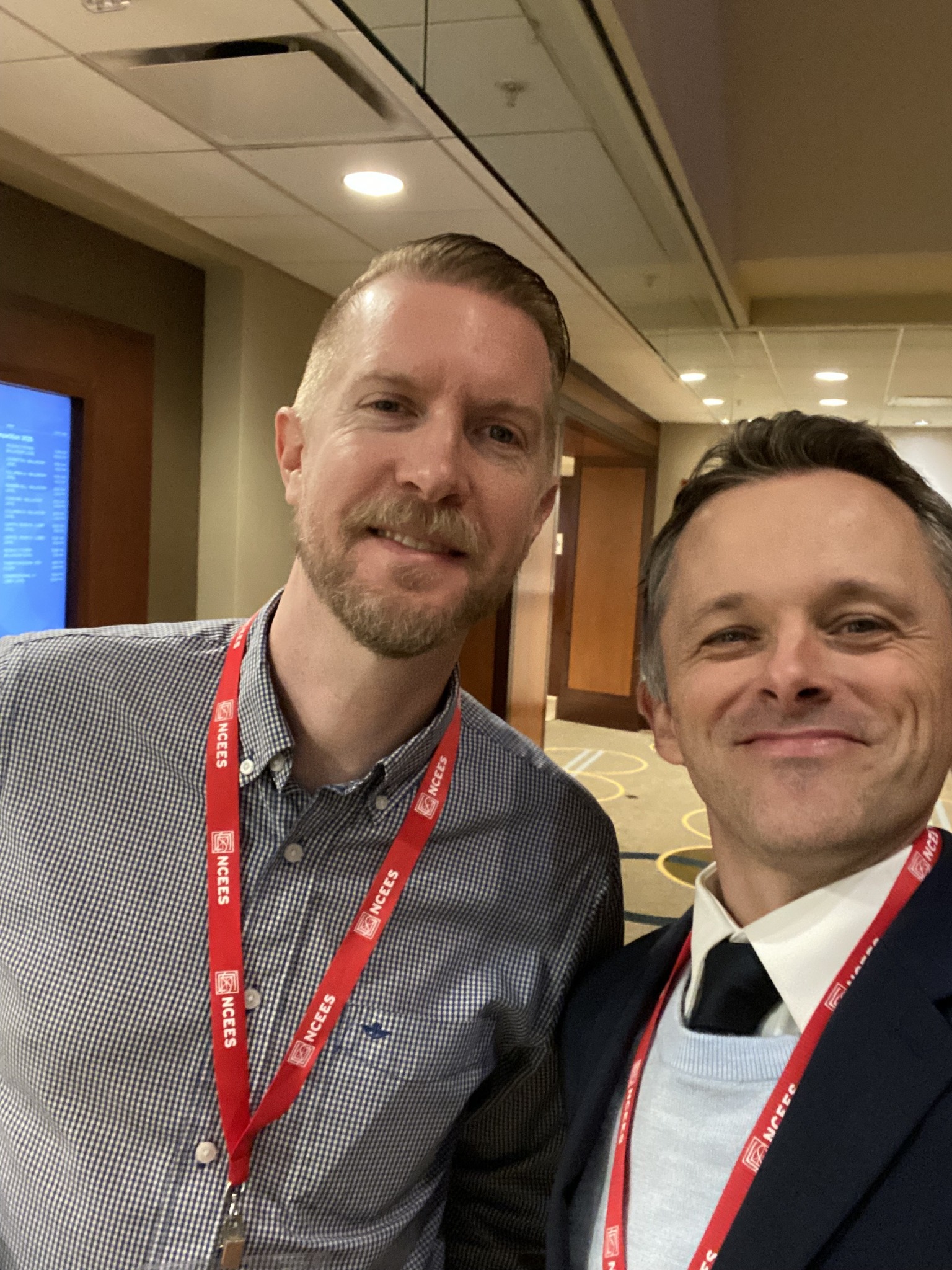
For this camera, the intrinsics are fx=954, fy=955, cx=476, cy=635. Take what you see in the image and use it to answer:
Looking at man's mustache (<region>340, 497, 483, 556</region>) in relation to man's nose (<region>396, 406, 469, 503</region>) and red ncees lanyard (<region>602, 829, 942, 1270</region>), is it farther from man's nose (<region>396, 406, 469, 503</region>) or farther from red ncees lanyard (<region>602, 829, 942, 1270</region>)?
red ncees lanyard (<region>602, 829, 942, 1270</region>)

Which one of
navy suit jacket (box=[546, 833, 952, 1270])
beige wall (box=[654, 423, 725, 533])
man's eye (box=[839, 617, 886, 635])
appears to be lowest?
navy suit jacket (box=[546, 833, 952, 1270])

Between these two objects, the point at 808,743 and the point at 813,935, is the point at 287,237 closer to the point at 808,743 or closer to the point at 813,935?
the point at 808,743

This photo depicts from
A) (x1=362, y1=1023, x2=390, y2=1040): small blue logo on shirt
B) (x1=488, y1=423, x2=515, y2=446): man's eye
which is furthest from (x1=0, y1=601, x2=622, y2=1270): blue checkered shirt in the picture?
(x1=488, y1=423, x2=515, y2=446): man's eye

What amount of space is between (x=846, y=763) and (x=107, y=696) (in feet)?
3.11

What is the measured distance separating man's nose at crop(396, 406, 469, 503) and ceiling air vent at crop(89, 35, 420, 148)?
1600 millimetres

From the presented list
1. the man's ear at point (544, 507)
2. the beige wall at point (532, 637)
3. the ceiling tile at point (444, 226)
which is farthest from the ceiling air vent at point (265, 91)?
the beige wall at point (532, 637)

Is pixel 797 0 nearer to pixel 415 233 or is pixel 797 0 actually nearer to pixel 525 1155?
pixel 415 233

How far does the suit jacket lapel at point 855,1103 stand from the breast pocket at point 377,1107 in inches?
17.7

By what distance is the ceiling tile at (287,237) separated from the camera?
3.73m

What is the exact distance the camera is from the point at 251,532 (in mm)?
4516

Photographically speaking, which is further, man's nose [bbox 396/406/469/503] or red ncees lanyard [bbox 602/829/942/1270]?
man's nose [bbox 396/406/469/503]

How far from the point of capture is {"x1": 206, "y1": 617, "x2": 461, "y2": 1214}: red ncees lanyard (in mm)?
1115

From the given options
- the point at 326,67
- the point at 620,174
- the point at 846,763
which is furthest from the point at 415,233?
the point at 846,763

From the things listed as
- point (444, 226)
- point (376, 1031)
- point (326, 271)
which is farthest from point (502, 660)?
point (376, 1031)
